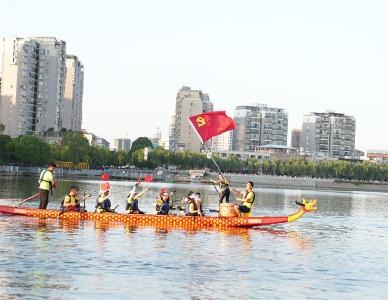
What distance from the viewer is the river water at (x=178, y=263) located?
2216cm

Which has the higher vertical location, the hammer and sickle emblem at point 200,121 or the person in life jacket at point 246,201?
the hammer and sickle emblem at point 200,121

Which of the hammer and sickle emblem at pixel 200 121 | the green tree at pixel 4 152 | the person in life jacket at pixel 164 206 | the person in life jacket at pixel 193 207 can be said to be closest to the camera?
the person in life jacket at pixel 193 207

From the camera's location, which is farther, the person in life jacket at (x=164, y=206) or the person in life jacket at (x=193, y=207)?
the person in life jacket at (x=164, y=206)

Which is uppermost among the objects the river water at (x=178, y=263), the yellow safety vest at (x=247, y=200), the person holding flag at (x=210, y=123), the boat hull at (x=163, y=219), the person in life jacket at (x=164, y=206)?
the person holding flag at (x=210, y=123)

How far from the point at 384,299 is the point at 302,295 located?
2340 mm

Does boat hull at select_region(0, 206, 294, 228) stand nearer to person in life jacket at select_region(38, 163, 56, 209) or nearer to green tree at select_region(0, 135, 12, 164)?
person in life jacket at select_region(38, 163, 56, 209)

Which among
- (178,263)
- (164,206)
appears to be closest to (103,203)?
(164,206)

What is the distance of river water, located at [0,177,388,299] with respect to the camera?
22.2 meters

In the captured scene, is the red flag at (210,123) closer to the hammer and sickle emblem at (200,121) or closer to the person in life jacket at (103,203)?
the hammer and sickle emblem at (200,121)

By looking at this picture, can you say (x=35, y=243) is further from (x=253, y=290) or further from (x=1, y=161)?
(x=1, y=161)

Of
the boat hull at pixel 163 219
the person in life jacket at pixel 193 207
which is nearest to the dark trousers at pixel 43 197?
the boat hull at pixel 163 219

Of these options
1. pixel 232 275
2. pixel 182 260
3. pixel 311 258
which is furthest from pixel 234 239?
pixel 232 275

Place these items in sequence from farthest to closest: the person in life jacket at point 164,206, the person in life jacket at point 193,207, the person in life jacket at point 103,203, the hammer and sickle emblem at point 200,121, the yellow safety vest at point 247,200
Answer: the hammer and sickle emblem at point 200,121, the person in life jacket at point 164,206, the person in life jacket at point 103,203, the person in life jacket at point 193,207, the yellow safety vest at point 247,200

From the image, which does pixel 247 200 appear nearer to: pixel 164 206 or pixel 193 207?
pixel 193 207
